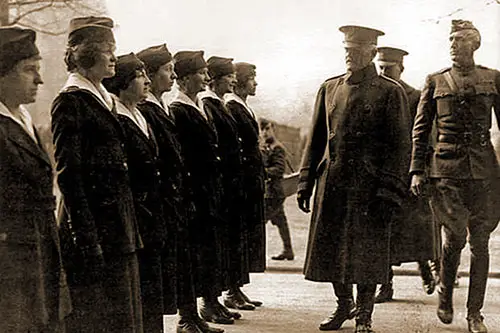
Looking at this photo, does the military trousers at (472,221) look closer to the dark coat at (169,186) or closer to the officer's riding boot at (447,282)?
the officer's riding boot at (447,282)

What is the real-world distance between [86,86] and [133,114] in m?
0.44

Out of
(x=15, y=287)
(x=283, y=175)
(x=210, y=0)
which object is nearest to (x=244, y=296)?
(x=283, y=175)

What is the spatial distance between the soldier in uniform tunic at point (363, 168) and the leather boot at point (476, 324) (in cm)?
65

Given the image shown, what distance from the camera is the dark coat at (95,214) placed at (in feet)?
13.0

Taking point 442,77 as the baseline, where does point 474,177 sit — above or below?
below

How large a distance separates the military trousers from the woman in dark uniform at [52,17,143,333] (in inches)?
93.4

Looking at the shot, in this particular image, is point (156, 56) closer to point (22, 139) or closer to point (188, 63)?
point (188, 63)

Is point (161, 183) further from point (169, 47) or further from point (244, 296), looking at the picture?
point (244, 296)

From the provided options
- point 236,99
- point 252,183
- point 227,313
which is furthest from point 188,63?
point 227,313

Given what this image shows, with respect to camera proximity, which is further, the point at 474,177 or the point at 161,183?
the point at 474,177

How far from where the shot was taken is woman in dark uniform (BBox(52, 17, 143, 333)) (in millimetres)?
3979

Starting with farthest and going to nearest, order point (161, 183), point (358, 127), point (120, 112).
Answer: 1. point (358, 127)
2. point (161, 183)
3. point (120, 112)

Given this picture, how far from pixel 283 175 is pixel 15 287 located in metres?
4.21

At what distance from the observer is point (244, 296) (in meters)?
6.64
